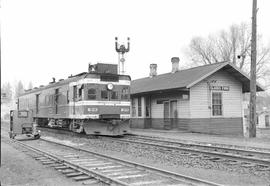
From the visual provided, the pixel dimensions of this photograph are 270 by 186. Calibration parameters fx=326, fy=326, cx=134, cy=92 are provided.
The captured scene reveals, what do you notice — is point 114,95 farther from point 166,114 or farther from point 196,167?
point 196,167

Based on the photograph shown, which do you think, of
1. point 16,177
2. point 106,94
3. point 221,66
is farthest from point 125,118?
point 16,177

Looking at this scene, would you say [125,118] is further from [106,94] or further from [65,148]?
[65,148]

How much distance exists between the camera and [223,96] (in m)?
21.2

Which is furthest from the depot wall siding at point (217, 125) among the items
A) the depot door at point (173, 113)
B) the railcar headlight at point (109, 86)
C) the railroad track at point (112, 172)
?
the railroad track at point (112, 172)

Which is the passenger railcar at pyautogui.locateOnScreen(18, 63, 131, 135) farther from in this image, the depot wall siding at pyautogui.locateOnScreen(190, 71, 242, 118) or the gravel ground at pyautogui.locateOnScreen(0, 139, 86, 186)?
the gravel ground at pyautogui.locateOnScreen(0, 139, 86, 186)

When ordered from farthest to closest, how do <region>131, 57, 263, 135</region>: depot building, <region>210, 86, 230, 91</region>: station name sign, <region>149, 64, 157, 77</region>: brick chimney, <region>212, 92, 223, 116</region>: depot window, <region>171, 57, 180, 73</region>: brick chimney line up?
<region>149, 64, 157, 77</region>: brick chimney, <region>171, 57, 180, 73</region>: brick chimney, <region>212, 92, 223, 116</region>: depot window, <region>210, 86, 230, 91</region>: station name sign, <region>131, 57, 263, 135</region>: depot building

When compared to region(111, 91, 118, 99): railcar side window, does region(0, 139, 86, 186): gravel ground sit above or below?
below

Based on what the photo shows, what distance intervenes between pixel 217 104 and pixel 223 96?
0.69m

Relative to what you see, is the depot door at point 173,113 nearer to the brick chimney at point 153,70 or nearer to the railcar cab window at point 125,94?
the railcar cab window at point 125,94

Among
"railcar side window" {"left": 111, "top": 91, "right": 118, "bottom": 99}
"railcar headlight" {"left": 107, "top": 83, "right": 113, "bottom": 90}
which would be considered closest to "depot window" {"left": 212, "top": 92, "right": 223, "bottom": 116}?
"railcar side window" {"left": 111, "top": 91, "right": 118, "bottom": 99}

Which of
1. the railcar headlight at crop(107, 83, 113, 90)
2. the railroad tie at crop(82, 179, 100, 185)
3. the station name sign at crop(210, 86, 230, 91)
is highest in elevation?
the station name sign at crop(210, 86, 230, 91)

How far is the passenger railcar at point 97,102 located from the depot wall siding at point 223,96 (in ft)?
15.8

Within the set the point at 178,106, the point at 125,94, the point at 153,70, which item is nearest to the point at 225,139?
the point at 125,94

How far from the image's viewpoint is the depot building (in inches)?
786
